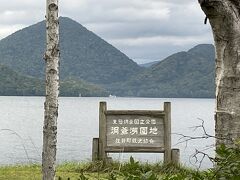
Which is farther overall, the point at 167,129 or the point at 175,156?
the point at 167,129

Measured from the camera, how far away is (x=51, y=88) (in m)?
9.16

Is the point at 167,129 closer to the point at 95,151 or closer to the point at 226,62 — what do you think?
the point at 95,151

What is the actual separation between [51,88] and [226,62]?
4624mm

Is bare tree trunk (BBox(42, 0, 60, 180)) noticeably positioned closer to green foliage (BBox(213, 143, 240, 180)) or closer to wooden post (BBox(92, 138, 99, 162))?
green foliage (BBox(213, 143, 240, 180))

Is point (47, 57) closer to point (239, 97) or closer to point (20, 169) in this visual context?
point (239, 97)

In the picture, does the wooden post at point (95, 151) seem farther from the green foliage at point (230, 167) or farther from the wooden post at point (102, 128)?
the green foliage at point (230, 167)

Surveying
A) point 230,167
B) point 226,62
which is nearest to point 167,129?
point 226,62

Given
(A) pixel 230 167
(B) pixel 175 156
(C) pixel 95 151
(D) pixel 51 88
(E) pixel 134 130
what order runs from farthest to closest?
(E) pixel 134 130, (C) pixel 95 151, (B) pixel 175 156, (D) pixel 51 88, (A) pixel 230 167

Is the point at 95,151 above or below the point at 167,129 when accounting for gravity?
below

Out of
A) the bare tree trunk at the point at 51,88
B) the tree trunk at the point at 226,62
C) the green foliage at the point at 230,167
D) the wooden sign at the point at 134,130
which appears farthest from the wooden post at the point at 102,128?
the green foliage at the point at 230,167

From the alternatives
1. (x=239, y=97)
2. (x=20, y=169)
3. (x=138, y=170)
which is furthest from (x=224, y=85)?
(x=20, y=169)

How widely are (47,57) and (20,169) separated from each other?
7.18m

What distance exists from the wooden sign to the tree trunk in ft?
37.1

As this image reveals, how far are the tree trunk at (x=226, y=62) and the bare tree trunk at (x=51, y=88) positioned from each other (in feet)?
14.7
